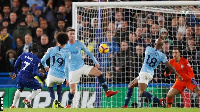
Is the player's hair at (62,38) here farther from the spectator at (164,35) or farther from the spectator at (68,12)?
the spectator at (68,12)

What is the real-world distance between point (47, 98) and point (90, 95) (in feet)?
3.73

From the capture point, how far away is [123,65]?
47.8ft

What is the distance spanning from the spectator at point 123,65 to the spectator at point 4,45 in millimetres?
2952

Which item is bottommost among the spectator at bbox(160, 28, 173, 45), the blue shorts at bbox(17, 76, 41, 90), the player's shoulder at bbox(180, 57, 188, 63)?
the blue shorts at bbox(17, 76, 41, 90)

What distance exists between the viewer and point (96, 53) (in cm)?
1437

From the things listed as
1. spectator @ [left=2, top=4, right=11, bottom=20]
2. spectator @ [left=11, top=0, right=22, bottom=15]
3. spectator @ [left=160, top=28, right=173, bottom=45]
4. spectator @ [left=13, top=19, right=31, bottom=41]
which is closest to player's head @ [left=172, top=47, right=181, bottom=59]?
spectator @ [left=160, top=28, right=173, bottom=45]

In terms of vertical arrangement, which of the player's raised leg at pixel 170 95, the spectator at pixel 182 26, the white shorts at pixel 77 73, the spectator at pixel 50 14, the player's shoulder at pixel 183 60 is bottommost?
the player's raised leg at pixel 170 95

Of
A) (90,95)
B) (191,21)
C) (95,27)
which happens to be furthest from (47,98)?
(191,21)

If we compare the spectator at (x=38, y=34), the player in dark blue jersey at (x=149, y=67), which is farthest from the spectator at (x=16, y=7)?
the player in dark blue jersey at (x=149, y=67)

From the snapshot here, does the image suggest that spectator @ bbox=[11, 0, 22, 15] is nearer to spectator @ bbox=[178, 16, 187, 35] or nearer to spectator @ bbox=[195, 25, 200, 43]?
spectator @ bbox=[178, 16, 187, 35]

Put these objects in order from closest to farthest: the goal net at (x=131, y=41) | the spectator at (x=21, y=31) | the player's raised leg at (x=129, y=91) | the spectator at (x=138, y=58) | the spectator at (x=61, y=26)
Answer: the player's raised leg at (x=129, y=91), the goal net at (x=131, y=41), the spectator at (x=138, y=58), the spectator at (x=21, y=31), the spectator at (x=61, y=26)

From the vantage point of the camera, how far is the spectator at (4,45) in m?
15.4

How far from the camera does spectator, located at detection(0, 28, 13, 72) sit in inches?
605

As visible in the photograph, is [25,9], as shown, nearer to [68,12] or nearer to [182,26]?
[68,12]
